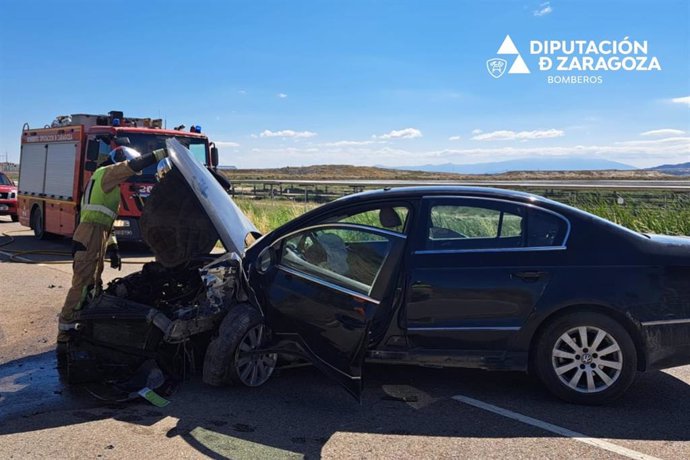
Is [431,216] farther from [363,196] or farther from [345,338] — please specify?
[345,338]

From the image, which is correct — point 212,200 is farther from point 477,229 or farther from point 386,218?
point 477,229

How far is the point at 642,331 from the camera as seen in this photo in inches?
166

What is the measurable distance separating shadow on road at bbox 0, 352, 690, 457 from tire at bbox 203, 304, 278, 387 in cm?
12

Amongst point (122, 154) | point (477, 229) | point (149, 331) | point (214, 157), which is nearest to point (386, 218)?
point (477, 229)

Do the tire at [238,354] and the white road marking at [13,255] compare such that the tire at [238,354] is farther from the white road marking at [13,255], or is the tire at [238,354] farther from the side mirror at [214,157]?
the side mirror at [214,157]

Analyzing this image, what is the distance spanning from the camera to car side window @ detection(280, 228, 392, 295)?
4473 millimetres

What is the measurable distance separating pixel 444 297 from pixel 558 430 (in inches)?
45.1

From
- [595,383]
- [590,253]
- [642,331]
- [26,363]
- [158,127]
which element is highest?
[158,127]

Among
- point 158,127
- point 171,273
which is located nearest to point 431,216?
point 171,273

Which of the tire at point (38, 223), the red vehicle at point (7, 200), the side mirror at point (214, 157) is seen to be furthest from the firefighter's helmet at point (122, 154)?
the red vehicle at point (7, 200)

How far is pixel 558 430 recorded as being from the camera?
12.8 feet

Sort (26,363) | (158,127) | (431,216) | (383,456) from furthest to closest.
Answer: (158,127) → (26,363) → (431,216) → (383,456)

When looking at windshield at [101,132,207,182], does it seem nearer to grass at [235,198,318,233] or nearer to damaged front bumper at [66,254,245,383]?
grass at [235,198,318,233]

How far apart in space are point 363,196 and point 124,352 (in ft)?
7.81
